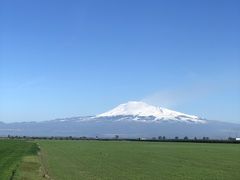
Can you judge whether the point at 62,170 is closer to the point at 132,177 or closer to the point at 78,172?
the point at 78,172

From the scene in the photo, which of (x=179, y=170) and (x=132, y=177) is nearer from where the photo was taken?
(x=132, y=177)

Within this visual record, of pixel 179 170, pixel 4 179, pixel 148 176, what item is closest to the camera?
pixel 4 179

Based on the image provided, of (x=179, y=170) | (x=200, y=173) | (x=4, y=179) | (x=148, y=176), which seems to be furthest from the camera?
(x=179, y=170)

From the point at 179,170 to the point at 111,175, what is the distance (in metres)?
6.91

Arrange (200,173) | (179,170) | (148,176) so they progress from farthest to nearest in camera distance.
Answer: (179,170), (200,173), (148,176)

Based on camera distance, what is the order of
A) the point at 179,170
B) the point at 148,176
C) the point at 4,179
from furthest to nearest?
the point at 179,170 < the point at 148,176 < the point at 4,179

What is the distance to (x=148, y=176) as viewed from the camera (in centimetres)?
3406

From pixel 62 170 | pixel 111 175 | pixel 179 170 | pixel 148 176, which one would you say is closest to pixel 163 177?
pixel 148 176

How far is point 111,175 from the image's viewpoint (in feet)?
112

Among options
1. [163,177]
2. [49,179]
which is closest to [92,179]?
[49,179]

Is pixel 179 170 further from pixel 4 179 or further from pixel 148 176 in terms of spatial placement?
pixel 4 179

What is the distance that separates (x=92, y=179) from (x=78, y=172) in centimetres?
522

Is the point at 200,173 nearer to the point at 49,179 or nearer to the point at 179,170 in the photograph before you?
the point at 179,170

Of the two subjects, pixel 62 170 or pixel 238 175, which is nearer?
pixel 238 175
